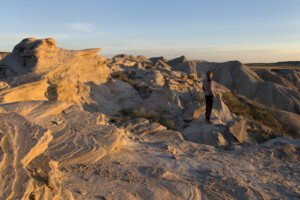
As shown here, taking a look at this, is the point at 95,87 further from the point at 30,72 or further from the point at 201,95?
the point at 201,95

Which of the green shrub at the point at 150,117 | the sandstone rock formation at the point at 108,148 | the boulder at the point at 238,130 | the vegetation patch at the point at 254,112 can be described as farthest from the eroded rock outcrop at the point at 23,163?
the vegetation patch at the point at 254,112

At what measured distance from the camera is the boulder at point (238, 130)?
6.79 metres

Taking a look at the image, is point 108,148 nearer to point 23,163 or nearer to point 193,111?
point 23,163

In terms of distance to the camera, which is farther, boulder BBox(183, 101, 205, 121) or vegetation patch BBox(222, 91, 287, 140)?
vegetation patch BBox(222, 91, 287, 140)

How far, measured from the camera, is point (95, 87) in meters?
10.4

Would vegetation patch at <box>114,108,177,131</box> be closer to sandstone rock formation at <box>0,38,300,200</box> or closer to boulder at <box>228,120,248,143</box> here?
sandstone rock formation at <box>0,38,300,200</box>

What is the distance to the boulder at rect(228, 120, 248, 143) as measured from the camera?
6.79m

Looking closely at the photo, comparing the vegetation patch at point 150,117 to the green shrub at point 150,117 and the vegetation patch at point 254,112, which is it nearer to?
the green shrub at point 150,117

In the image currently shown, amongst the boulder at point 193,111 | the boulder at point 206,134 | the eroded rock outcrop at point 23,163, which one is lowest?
the boulder at point 206,134

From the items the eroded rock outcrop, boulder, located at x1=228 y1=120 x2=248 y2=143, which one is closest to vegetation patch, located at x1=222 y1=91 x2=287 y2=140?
boulder, located at x1=228 y1=120 x2=248 y2=143

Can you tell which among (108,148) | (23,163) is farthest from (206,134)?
(23,163)

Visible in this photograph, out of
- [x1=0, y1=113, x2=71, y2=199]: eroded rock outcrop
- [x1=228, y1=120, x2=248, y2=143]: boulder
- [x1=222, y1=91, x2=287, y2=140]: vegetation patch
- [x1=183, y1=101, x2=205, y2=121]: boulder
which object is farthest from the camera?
[x1=222, y1=91, x2=287, y2=140]: vegetation patch

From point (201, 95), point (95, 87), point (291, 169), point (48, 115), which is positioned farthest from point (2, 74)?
point (291, 169)

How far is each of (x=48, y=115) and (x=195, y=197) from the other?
10.5 ft
